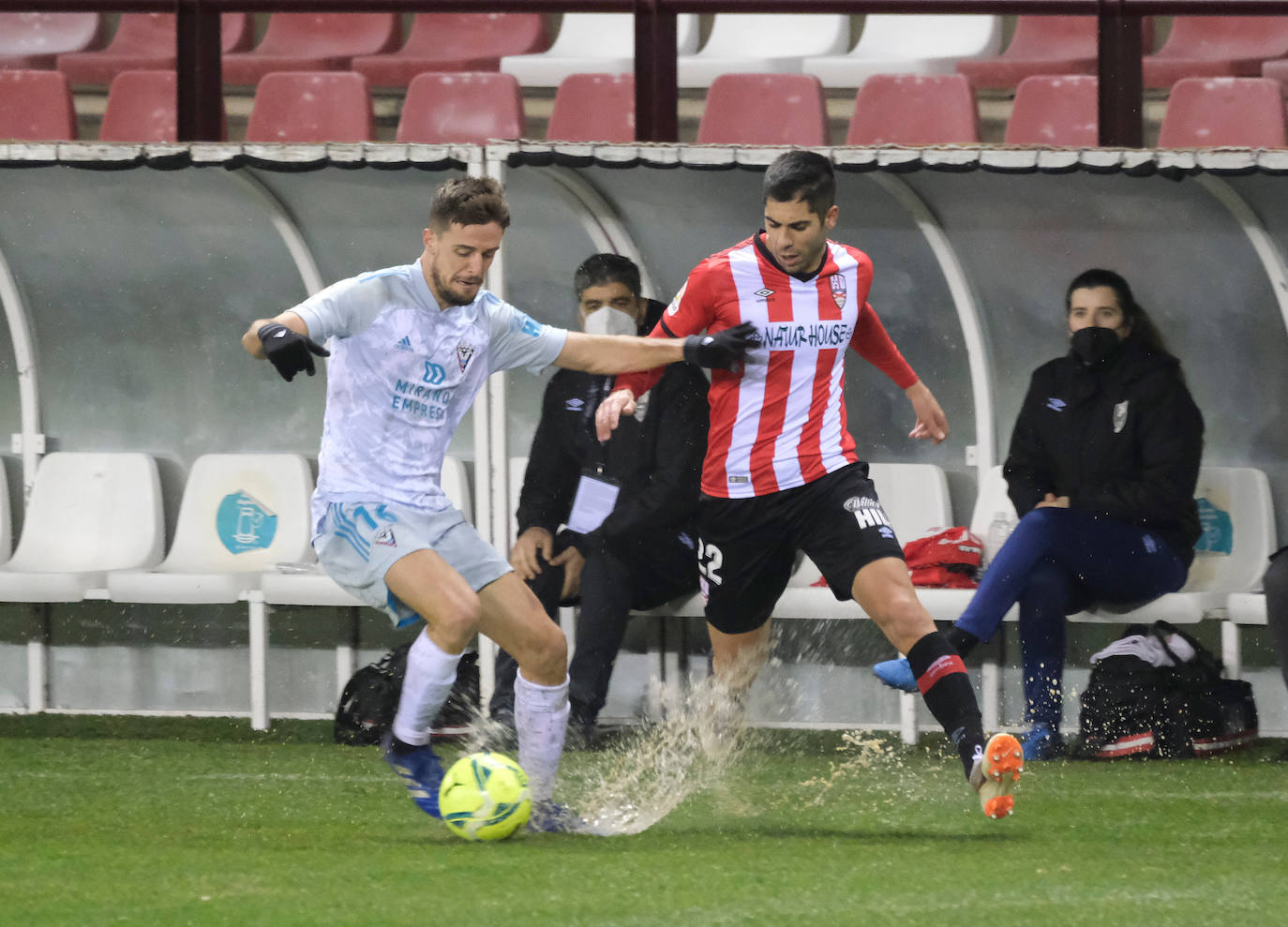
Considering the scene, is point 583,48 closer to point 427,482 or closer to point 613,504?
point 613,504

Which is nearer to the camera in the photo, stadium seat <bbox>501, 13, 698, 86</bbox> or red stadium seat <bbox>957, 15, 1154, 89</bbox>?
red stadium seat <bbox>957, 15, 1154, 89</bbox>

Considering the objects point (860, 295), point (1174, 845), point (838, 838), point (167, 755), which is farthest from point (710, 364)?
point (167, 755)

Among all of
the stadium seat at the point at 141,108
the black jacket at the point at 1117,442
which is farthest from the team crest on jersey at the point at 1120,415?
the stadium seat at the point at 141,108

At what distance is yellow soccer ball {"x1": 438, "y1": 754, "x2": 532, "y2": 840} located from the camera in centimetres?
460

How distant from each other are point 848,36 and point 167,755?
545 cm

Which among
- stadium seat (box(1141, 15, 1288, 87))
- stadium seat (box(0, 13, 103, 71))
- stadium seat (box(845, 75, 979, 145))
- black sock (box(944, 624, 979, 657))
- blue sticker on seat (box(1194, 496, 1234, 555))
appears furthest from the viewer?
stadium seat (box(0, 13, 103, 71))

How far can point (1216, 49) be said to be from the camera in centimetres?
921

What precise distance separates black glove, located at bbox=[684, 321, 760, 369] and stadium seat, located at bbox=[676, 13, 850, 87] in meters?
4.88

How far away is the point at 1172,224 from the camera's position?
7.31 meters

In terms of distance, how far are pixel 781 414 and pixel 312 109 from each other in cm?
419

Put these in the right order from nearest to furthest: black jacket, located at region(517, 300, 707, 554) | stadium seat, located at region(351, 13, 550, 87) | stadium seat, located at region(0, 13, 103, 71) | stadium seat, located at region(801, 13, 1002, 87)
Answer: black jacket, located at region(517, 300, 707, 554) → stadium seat, located at region(801, 13, 1002, 87) → stadium seat, located at region(351, 13, 550, 87) → stadium seat, located at region(0, 13, 103, 71)

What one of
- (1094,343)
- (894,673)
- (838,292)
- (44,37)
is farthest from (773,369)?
(44,37)

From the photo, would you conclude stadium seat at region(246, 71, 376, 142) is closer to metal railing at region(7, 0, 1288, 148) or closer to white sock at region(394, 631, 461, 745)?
metal railing at region(7, 0, 1288, 148)

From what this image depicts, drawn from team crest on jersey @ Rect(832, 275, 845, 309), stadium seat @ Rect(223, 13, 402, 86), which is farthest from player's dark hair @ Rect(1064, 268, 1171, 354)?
stadium seat @ Rect(223, 13, 402, 86)
